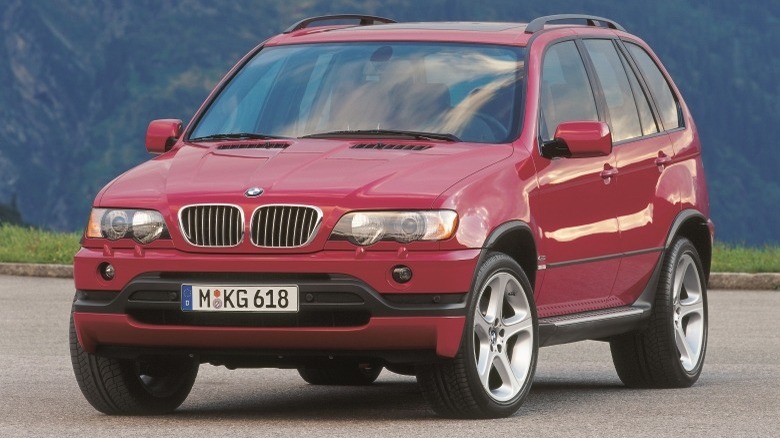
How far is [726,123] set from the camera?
147 m

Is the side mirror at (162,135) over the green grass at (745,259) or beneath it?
over

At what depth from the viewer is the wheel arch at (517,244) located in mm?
8055

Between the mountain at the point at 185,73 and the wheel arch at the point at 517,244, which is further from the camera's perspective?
the mountain at the point at 185,73

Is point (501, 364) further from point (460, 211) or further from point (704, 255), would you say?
point (704, 255)

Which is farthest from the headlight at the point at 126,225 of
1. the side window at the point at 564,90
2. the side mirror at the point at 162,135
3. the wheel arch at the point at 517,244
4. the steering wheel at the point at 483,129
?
the side window at the point at 564,90

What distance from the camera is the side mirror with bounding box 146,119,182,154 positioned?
935cm

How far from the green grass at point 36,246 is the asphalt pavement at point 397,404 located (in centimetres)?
772

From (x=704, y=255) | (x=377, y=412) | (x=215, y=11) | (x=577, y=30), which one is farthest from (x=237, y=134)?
(x=215, y=11)

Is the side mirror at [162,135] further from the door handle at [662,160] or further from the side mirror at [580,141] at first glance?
the door handle at [662,160]

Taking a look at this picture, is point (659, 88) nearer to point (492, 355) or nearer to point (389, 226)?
point (492, 355)

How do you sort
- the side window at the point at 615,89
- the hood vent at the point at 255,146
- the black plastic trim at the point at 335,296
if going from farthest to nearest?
the side window at the point at 615,89, the hood vent at the point at 255,146, the black plastic trim at the point at 335,296

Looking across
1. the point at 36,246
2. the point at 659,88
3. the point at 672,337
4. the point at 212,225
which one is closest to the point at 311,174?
the point at 212,225

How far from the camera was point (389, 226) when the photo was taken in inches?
304

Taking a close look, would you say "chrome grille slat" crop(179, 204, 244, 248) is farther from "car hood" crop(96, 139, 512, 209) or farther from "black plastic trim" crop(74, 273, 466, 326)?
"black plastic trim" crop(74, 273, 466, 326)
